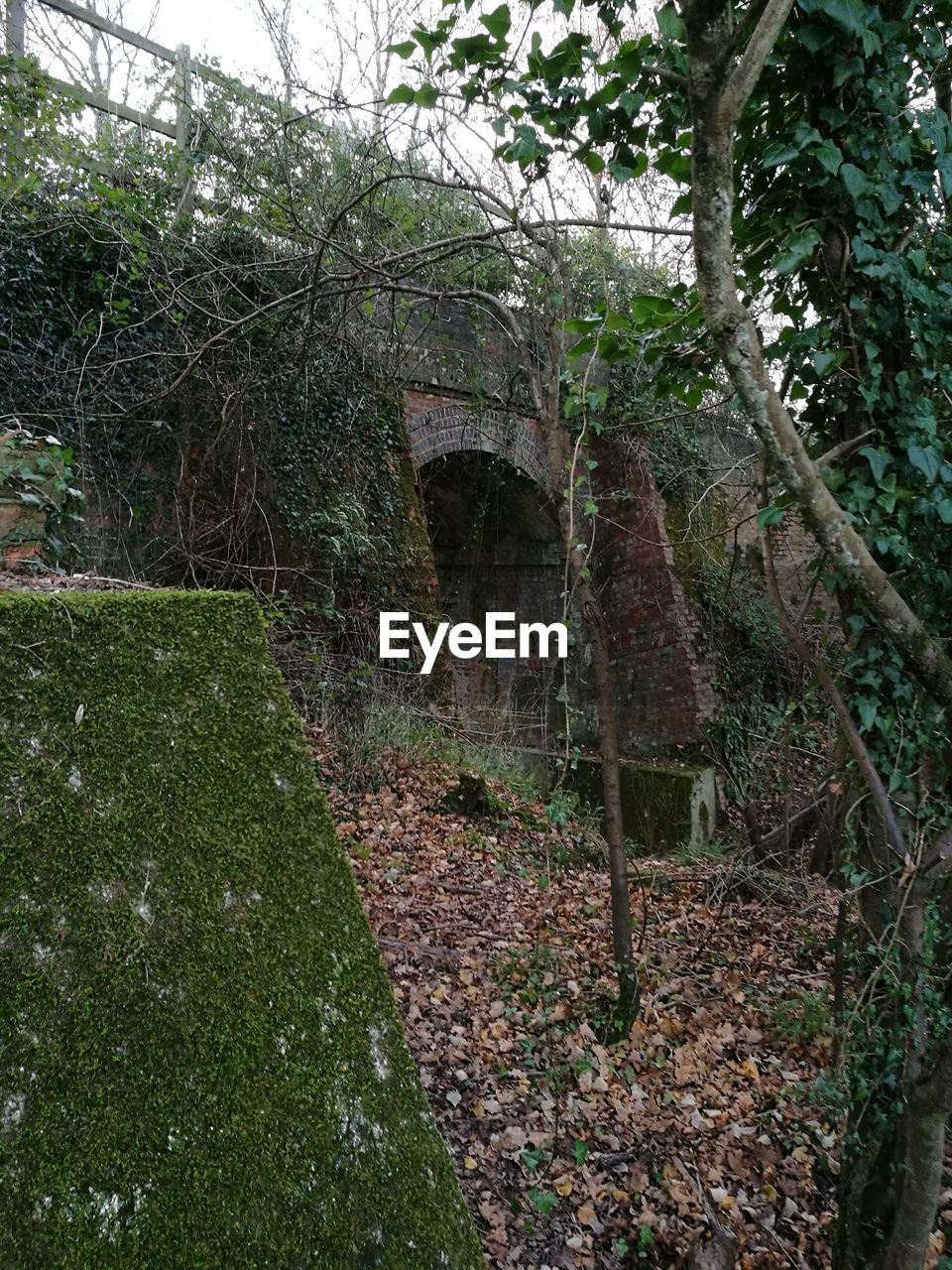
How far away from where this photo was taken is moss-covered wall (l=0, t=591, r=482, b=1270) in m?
1.28

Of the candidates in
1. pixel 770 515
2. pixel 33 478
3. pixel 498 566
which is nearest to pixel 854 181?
pixel 770 515

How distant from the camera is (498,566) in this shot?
36.6 feet

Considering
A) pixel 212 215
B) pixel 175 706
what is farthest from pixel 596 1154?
pixel 212 215

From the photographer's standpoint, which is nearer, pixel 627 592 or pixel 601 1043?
pixel 601 1043

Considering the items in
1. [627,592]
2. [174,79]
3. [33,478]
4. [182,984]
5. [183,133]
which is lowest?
[182,984]

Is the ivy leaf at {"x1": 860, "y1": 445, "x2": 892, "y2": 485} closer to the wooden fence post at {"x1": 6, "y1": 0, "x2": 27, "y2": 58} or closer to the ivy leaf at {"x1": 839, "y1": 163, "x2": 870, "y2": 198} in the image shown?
the ivy leaf at {"x1": 839, "y1": 163, "x2": 870, "y2": 198}

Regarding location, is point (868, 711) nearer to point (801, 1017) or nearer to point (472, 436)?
point (801, 1017)

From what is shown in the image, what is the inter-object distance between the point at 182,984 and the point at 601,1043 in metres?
2.93

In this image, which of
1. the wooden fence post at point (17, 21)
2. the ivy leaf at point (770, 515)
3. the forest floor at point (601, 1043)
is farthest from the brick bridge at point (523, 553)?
the ivy leaf at point (770, 515)

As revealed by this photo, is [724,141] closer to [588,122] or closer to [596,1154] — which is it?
[588,122]

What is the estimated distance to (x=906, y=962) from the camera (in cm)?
223

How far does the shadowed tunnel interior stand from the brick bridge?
2 centimetres

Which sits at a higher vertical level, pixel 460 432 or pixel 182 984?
pixel 460 432

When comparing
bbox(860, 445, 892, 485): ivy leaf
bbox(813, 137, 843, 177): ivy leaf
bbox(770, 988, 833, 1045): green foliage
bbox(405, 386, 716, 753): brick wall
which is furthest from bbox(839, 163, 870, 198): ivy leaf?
bbox(405, 386, 716, 753): brick wall
